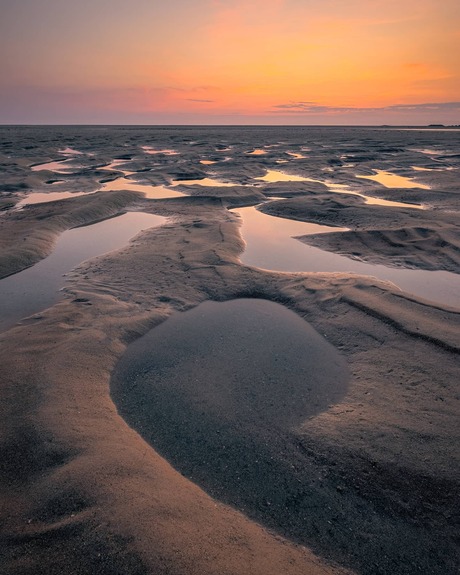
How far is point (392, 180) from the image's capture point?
1834 centimetres

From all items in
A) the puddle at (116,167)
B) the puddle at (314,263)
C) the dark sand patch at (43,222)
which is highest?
the puddle at (116,167)

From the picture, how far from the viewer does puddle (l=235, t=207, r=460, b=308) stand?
678 cm

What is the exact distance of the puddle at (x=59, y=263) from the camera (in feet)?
20.4

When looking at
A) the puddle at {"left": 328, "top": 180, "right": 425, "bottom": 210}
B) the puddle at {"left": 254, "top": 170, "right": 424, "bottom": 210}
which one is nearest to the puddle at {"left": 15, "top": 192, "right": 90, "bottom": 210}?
the puddle at {"left": 254, "top": 170, "right": 424, "bottom": 210}

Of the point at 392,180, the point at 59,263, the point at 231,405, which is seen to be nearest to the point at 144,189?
the point at 59,263

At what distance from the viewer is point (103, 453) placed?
10.8 ft

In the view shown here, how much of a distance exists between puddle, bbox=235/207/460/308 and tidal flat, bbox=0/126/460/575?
2.6 inches

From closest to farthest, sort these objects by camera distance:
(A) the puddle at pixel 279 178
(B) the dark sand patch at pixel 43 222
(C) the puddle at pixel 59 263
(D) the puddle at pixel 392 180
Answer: (C) the puddle at pixel 59 263, (B) the dark sand patch at pixel 43 222, (D) the puddle at pixel 392 180, (A) the puddle at pixel 279 178

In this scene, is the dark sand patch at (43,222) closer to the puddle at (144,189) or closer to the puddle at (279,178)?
the puddle at (144,189)

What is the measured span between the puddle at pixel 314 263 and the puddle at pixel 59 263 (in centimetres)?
331

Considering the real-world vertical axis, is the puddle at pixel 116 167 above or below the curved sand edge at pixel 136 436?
above

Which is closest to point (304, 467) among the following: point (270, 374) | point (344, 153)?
point (270, 374)

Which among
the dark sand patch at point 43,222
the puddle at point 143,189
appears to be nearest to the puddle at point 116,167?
the puddle at point 143,189

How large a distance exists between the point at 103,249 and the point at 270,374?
20.2 feet
